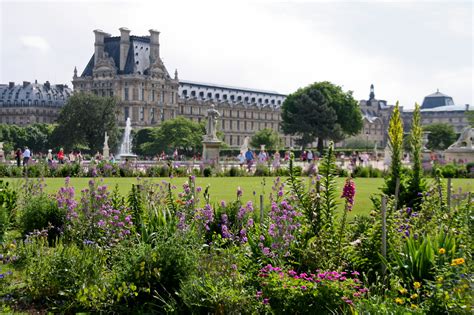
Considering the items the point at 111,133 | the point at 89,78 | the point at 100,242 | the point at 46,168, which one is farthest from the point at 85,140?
the point at 100,242

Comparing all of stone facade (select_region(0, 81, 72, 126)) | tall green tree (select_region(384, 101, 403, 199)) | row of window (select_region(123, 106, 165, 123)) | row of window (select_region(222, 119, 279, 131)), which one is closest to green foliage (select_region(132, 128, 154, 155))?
row of window (select_region(123, 106, 165, 123))

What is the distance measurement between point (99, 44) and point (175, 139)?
3654cm

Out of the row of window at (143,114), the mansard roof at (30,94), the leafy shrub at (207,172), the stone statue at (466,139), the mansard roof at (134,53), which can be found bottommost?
the leafy shrub at (207,172)

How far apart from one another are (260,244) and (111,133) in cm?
6882

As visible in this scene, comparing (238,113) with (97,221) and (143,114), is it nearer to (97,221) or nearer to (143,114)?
(143,114)

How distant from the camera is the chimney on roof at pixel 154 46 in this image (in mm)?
110312

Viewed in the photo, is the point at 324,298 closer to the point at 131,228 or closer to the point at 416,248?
the point at 416,248

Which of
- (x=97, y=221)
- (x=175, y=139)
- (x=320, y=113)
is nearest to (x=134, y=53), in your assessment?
(x=175, y=139)

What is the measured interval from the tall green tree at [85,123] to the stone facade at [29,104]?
51.4m

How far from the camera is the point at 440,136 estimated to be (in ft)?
357


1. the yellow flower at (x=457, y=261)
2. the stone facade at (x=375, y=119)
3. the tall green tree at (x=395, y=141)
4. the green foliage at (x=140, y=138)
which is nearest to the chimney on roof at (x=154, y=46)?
the green foliage at (x=140, y=138)

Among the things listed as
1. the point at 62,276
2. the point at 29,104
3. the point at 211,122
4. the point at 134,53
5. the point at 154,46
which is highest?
the point at 154,46

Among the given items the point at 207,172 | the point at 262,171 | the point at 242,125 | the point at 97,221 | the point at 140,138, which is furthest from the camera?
the point at 242,125

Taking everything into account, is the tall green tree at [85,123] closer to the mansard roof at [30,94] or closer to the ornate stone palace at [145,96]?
the ornate stone palace at [145,96]
